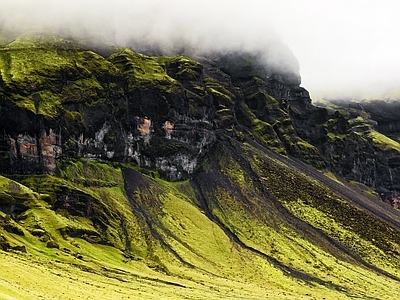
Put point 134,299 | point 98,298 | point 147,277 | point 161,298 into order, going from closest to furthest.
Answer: point 98,298, point 134,299, point 161,298, point 147,277

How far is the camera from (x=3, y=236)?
177m

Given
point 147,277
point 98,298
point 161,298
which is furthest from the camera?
point 147,277

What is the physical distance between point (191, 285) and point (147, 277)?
1705 cm

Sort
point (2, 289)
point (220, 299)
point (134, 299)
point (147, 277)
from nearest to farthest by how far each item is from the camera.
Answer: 1. point (2, 289)
2. point (134, 299)
3. point (220, 299)
4. point (147, 277)

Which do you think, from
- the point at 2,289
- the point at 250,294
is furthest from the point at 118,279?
the point at 2,289

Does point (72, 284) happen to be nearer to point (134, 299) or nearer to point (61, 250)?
point (134, 299)

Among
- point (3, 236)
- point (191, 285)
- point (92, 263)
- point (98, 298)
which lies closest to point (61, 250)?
point (92, 263)

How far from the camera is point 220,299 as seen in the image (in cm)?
17038

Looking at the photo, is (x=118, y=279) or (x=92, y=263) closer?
(x=118, y=279)

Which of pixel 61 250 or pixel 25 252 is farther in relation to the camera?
pixel 61 250

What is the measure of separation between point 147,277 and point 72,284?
195 ft

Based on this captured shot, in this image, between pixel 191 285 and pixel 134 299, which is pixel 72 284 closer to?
pixel 134 299

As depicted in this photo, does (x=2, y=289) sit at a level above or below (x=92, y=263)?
above

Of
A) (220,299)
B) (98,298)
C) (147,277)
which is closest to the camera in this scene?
(98,298)
